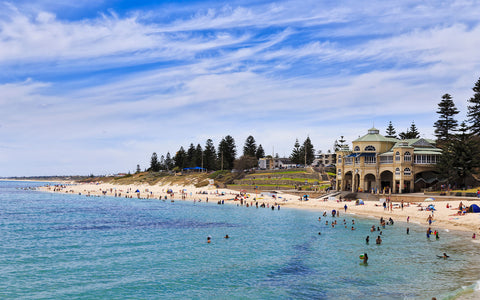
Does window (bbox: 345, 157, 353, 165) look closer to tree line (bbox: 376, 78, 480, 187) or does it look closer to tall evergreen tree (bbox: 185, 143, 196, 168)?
tree line (bbox: 376, 78, 480, 187)

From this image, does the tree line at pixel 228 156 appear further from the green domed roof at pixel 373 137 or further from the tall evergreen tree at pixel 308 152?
the green domed roof at pixel 373 137

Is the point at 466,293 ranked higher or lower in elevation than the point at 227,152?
lower

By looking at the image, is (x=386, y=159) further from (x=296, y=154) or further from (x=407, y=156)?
(x=296, y=154)

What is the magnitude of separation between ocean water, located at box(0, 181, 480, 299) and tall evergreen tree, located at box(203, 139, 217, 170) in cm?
11169

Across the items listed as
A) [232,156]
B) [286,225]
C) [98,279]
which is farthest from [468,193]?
[232,156]

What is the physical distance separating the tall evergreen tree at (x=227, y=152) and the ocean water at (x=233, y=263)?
101 metres

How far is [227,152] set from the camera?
499ft

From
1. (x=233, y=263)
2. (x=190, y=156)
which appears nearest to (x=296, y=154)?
(x=190, y=156)

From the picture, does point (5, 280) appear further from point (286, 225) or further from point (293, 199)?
point (293, 199)

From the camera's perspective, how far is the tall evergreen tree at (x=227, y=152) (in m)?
152

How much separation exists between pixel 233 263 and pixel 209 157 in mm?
132949

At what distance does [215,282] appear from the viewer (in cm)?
2594

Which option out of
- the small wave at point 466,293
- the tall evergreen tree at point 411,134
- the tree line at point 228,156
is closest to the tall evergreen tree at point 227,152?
the tree line at point 228,156

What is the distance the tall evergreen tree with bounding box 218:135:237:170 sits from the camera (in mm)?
151875
